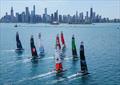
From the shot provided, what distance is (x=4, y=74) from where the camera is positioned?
267 ft

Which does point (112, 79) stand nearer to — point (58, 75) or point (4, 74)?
point (58, 75)

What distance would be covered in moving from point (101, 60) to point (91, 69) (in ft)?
62.0

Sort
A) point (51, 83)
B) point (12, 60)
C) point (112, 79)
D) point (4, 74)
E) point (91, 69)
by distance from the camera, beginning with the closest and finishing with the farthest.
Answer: point (51, 83), point (112, 79), point (4, 74), point (91, 69), point (12, 60)

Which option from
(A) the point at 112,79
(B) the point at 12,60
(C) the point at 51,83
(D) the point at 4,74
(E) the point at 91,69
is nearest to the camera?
(C) the point at 51,83

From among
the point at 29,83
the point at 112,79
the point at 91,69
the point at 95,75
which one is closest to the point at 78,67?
the point at 91,69

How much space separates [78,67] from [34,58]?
2141 centimetres

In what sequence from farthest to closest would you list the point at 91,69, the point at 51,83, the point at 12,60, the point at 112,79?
Answer: the point at 12,60
the point at 91,69
the point at 112,79
the point at 51,83

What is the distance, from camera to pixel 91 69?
293ft

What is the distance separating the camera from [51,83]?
233ft

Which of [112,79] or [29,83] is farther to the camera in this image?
[112,79]

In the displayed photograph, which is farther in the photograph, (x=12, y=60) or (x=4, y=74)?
(x=12, y=60)

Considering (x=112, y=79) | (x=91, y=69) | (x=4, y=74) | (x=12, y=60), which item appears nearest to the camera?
(x=112, y=79)

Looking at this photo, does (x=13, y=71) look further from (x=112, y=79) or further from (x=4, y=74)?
(x=112, y=79)

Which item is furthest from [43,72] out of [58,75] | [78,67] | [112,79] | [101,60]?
[101,60]
